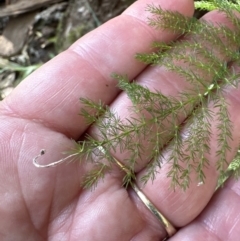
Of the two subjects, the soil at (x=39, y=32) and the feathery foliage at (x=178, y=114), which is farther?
the soil at (x=39, y=32)

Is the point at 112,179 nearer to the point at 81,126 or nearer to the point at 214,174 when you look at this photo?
the point at 81,126

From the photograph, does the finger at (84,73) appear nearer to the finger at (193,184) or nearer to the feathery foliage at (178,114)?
the feathery foliage at (178,114)

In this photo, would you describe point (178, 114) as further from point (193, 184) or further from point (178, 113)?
point (193, 184)

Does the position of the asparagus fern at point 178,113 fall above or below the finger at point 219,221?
above

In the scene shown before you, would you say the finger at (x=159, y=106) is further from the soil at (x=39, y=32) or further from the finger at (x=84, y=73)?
the soil at (x=39, y=32)

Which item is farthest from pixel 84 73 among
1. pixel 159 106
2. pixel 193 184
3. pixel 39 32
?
pixel 39 32

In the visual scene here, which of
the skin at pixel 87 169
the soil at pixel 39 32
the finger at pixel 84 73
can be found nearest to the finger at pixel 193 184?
the skin at pixel 87 169
